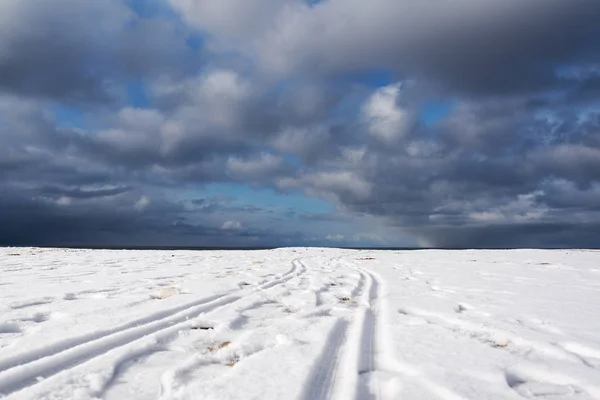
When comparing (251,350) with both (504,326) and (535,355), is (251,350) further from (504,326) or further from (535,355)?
(504,326)

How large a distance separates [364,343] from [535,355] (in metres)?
1.37

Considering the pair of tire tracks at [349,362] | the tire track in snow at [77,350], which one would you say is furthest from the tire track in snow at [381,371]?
the tire track in snow at [77,350]

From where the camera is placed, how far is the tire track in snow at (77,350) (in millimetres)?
2307

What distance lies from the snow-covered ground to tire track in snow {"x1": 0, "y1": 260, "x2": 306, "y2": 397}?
0.01 meters

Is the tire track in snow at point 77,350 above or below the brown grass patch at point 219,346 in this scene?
above

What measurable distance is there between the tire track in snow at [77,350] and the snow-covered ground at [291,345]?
11mm

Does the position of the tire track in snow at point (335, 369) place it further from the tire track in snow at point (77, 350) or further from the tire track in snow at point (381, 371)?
the tire track in snow at point (77, 350)

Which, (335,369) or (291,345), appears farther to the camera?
(291,345)

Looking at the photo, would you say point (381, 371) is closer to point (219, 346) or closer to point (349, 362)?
point (349, 362)

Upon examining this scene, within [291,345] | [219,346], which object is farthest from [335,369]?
[219,346]

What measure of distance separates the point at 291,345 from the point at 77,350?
1612mm

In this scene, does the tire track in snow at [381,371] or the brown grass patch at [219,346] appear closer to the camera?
the tire track in snow at [381,371]

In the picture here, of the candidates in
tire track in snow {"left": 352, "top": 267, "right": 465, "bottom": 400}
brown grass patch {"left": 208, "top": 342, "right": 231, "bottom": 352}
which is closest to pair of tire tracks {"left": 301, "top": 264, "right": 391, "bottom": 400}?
tire track in snow {"left": 352, "top": 267, "right": 465, "bottom": 400}

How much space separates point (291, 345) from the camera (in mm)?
3117
